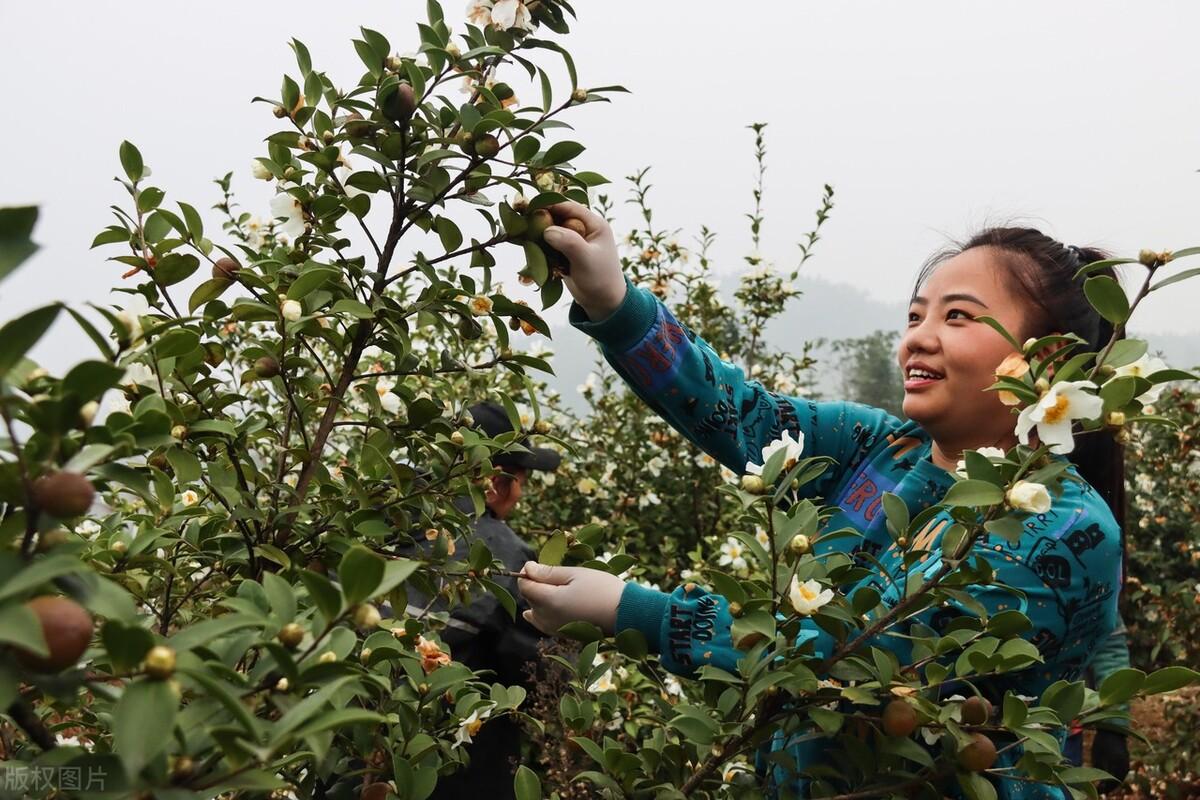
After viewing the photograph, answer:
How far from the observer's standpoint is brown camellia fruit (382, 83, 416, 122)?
1.04 metres

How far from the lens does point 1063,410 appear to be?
854mm

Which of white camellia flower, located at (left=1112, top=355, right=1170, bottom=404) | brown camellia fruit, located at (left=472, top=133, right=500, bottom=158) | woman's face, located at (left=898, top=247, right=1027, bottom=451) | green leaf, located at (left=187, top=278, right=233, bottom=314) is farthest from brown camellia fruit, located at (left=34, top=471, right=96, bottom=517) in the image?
woman's face, located at (left=898, top=247, right=1027, bottom=451)

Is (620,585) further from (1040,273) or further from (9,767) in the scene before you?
(1040,273)

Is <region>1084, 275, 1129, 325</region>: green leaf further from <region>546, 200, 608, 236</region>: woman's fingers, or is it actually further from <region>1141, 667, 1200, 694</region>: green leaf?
<region>546, 200, 608, 236</region>: woman's fingers

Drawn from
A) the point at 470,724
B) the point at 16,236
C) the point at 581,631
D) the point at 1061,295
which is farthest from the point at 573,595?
the point at 1061,295

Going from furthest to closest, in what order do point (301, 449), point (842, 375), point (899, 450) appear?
point (842, 375) → point (899, 450) → point (301, 449)

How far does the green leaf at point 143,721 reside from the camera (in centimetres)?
49

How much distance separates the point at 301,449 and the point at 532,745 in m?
2.20

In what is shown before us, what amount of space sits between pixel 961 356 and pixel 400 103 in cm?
89

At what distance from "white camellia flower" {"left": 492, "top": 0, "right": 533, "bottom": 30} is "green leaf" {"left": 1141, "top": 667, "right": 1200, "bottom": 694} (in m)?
1.01

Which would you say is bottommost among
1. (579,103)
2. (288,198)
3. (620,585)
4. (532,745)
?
(532,745)

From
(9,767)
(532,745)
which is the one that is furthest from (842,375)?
(9,767)

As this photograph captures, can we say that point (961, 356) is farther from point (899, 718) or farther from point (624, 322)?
point (899, 718)

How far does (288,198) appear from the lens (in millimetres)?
1165
